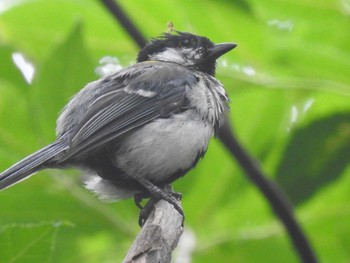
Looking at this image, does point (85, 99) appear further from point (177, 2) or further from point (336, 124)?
point (336, 124)

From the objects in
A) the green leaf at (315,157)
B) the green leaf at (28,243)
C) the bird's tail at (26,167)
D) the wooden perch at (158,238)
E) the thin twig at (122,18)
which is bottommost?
the green leaf at (28,243)

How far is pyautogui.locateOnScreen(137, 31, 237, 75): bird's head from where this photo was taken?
12.4 feet

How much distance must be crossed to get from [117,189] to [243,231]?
0.59m

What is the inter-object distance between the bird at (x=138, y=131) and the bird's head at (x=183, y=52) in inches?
12.7

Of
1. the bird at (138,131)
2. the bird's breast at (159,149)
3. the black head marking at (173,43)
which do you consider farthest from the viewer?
the black head marking at (173,43)

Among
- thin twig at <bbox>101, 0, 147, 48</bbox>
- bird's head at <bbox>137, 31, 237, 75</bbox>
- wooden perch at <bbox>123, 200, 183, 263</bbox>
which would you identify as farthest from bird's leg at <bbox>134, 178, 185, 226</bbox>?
bird's head at <bbox>137, 31, 237, 75</bbox>

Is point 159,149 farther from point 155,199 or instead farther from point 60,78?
point 60,78

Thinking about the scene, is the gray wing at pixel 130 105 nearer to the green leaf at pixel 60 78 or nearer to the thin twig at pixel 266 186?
the green leaf at pixel 60 78

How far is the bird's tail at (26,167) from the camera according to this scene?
2492 millimetres

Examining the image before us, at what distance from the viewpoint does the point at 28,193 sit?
2637mm

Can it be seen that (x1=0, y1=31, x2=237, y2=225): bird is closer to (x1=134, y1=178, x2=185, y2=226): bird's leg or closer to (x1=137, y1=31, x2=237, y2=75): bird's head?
(x1=134, y1=178, x2=185, y2=226): bird's leg

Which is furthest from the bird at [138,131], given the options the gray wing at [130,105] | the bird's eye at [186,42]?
the bird's eye at [186,42]

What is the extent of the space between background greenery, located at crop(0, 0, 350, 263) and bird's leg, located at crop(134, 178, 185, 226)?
0.18 feet

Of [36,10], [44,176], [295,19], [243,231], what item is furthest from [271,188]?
[36,10]
